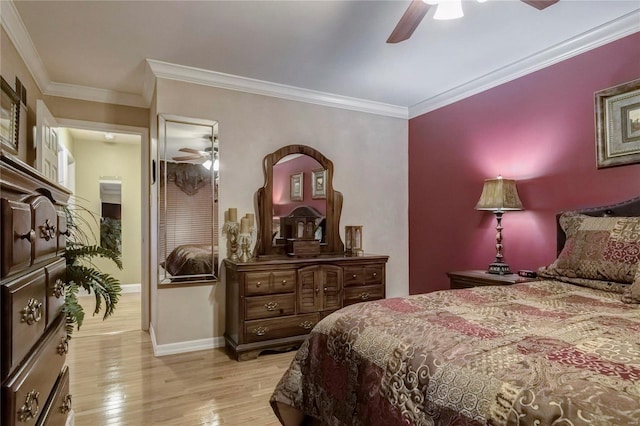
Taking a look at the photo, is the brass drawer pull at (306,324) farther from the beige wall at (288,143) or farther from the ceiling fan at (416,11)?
the ceiling fan at (416,11)

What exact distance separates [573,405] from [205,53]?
320 cm

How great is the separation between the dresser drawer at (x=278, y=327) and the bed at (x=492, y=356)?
4.25 ft

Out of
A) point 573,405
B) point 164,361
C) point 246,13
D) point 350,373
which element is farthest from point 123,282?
point 573,405

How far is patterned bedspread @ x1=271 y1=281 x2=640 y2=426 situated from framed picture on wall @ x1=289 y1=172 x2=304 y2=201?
2.16 meters

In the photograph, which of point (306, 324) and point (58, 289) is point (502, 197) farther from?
point (58, 289)

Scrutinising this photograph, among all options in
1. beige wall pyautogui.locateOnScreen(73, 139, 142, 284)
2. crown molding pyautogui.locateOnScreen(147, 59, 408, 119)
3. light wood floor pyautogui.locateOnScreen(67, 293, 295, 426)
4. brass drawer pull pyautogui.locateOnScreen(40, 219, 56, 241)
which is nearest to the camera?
brass drawer pull pyautogui.locateOnScreen(40, 219, 56, 241)

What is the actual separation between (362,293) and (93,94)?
135 inches

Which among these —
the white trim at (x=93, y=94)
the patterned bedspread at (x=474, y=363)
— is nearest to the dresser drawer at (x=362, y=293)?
the patterned bedspread at (x=474, y=363)

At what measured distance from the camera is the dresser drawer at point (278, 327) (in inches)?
121

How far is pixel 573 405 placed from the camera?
2.59ft

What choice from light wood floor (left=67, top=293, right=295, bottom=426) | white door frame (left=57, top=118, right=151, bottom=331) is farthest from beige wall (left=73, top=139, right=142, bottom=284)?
light wood floor (left=67, top=293, right=295, bottom=426)

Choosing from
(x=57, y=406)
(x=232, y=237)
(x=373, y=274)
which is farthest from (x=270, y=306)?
(x=57, y=406)

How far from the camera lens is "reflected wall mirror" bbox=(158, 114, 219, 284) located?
10.7 feet

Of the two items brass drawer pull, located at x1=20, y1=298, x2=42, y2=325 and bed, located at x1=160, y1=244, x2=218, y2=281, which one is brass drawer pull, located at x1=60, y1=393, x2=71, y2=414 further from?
bed, located at x1=160, y1=244, x2=218, y2=281
